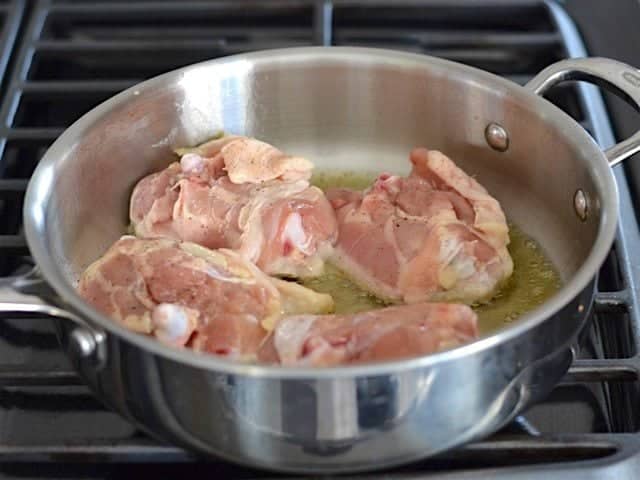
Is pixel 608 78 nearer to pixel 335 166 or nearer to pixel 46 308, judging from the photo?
pixel 335 166

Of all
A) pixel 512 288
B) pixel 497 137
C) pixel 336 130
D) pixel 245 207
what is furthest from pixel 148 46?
pixel 512 288

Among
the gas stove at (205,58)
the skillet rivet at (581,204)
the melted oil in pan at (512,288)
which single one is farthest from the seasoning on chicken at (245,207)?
the skillet rivet at (581,204)

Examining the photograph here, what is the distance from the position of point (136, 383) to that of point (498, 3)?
0.99m

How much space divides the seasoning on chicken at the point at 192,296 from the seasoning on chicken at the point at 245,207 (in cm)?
6

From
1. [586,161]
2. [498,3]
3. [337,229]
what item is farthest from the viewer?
[498,3]

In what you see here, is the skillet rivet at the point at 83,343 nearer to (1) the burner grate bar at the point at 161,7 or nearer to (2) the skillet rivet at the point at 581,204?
(2) the skillet rivet at the point at 581,204

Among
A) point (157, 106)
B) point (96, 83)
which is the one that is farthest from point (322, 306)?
point (96, 83)

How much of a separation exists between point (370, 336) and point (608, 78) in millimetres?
428

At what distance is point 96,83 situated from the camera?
4.90ft

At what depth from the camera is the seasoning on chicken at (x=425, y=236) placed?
113 centimetres

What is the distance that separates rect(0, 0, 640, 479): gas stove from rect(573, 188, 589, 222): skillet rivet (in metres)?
0.07

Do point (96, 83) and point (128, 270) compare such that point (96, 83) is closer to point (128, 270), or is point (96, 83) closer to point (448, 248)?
point (128, 270)

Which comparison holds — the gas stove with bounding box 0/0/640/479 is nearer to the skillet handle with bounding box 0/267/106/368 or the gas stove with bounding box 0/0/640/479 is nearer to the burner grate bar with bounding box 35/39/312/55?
the burner grate bar with bounding box 35/39/312/55

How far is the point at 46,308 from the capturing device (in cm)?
91
